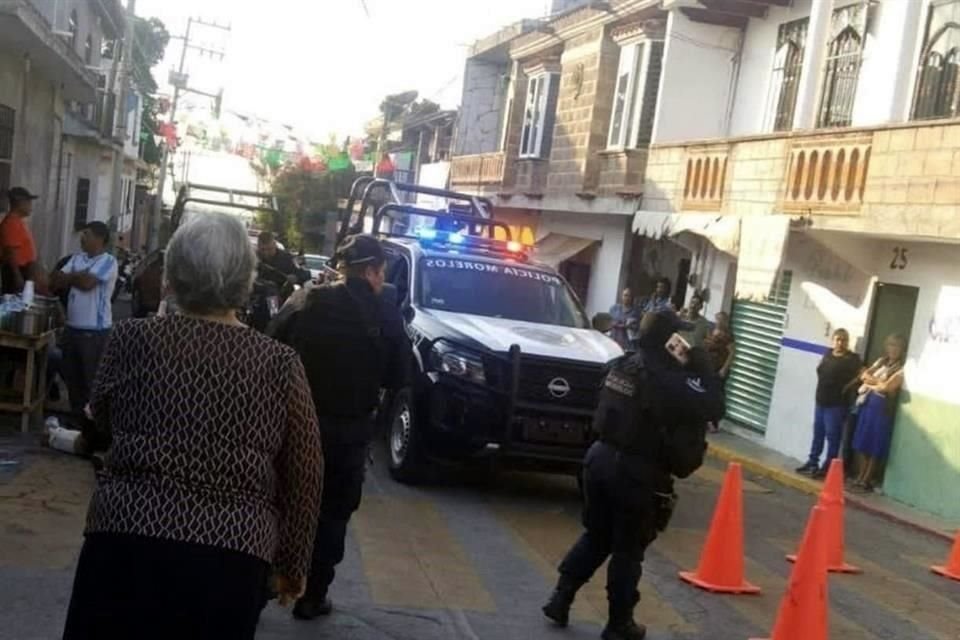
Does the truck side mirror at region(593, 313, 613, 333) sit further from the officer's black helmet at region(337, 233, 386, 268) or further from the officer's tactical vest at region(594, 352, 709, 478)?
the officer's black helmet at region(337, 233, 386, 268)

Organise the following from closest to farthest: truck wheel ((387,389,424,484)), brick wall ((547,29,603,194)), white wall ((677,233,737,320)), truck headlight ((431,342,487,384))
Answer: truck headlight ((431,342,487,384)) < truck wheel ((387,389,424,484)) < white wall ((677,233,737,320)) < brick wall ((547,29,603,194))

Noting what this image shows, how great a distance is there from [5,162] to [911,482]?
11054mm

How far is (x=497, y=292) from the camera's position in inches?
441

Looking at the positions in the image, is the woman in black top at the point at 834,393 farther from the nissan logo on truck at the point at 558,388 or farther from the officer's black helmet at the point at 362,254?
the officer's black helmet at the point at 362,254

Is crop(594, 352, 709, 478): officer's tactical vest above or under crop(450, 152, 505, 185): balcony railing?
under

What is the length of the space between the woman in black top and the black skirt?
1192cm

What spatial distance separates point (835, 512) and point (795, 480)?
591 cm

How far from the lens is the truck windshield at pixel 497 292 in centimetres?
1100

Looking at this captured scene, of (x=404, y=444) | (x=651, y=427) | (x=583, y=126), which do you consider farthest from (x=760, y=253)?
(x=651, y=427)

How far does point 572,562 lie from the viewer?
6117 millimetres

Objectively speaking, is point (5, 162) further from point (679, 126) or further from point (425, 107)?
point (425, 107)

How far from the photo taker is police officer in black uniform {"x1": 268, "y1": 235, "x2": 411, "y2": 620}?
559cm

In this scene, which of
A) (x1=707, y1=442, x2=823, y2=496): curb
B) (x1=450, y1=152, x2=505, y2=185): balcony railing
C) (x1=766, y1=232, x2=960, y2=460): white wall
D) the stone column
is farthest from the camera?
(x1=450, y1=152, x2=505, y2=185): balcony railing

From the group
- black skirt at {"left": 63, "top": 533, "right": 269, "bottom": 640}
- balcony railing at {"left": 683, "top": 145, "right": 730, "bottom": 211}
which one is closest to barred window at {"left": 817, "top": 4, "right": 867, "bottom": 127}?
balcony railing at {"left": 683, "top": 145, "right": 730, "bottom": 211}
